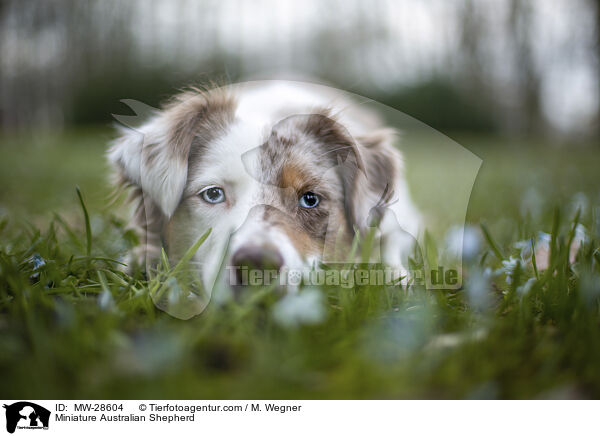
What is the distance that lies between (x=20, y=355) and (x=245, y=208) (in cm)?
97

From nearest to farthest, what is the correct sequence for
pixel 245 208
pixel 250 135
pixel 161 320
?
pixel 161 320 < pixel 245 208 < pixel 250 135

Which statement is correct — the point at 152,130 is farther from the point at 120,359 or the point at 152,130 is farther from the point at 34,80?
the point at 34,80

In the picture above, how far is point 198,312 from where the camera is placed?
1.50 meters

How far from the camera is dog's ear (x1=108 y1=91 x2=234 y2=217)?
7.11ft

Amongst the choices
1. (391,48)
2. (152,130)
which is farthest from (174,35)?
(152,130)

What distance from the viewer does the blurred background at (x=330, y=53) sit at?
5.65 metres

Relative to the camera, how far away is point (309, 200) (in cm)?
207
